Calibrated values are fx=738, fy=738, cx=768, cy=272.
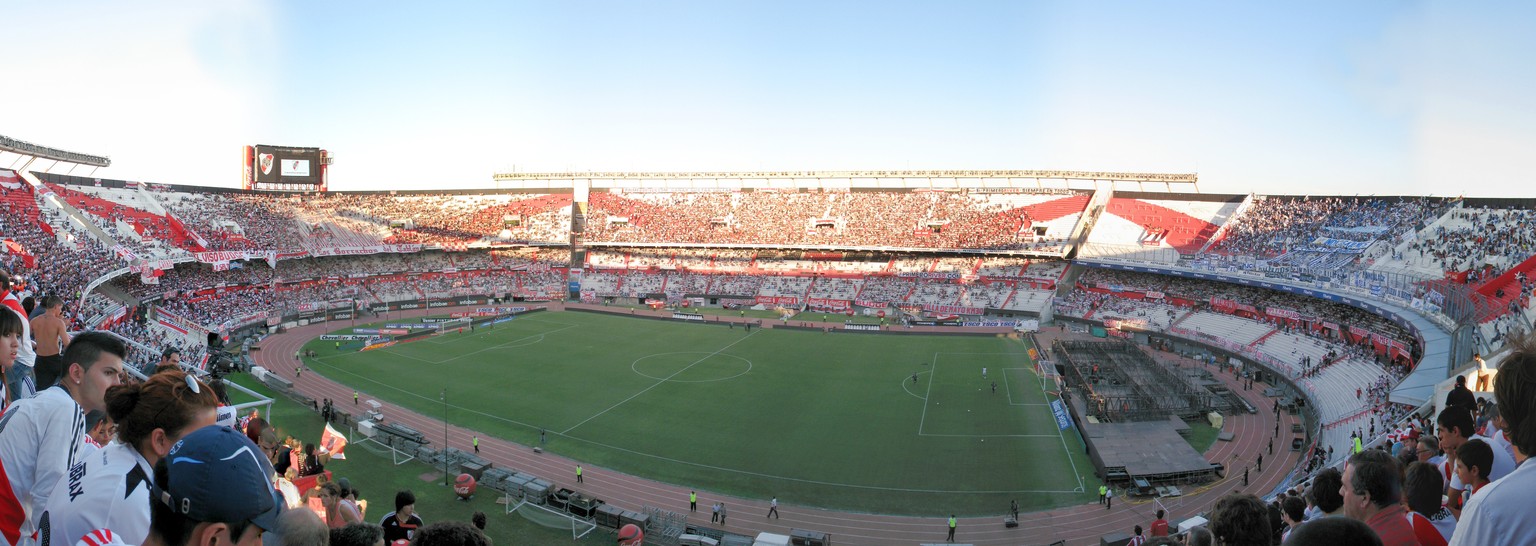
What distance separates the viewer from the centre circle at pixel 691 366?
135ft

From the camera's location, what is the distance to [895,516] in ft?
75.7

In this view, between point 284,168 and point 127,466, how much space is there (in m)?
83.1

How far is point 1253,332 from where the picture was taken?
4578 cm

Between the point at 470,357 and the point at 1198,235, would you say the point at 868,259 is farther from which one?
the point at 470,357

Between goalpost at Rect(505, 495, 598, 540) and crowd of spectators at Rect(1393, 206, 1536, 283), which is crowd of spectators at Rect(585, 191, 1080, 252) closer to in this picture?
crowd of spectators at Rect(1393, 206, 1536, 283)

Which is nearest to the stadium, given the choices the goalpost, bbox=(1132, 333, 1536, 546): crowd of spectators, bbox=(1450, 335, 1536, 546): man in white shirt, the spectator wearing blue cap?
the goalpost

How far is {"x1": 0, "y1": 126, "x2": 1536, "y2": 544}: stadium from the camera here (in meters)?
25.4

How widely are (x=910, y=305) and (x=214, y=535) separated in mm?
62985

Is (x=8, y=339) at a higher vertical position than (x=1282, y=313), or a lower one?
higher

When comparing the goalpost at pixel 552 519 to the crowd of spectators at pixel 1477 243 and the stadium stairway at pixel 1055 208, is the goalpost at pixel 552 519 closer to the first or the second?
the crowd of spectators at pixel 1477 243

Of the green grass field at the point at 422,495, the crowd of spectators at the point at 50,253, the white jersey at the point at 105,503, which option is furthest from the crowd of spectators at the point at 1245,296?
the crowd of spectators at the point at 50,253

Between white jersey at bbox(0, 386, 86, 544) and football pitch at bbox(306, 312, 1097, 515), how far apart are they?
70.1 feet

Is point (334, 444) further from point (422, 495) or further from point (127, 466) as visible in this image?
point (127, 466)

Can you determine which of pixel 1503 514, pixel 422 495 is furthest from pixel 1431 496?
pixel 422 495
